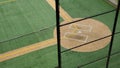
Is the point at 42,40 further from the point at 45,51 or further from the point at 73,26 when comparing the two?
the point at 73,26

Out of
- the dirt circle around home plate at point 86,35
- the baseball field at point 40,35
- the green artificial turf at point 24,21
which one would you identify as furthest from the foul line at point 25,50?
the dirt circle around home plate at point 86,35

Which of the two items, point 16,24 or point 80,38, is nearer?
point 80,38

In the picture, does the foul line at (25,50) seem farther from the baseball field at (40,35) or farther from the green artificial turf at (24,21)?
the green artificial turf at (24,21)

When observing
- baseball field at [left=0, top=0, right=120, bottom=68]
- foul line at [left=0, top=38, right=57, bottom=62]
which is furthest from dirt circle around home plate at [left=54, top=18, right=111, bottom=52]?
foul line at [left=0, top=38, right=57, bottom=62]

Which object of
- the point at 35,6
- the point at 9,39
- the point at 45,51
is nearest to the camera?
the point at 45,51

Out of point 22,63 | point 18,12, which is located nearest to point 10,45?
point 22,63

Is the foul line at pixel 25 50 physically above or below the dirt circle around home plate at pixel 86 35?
below

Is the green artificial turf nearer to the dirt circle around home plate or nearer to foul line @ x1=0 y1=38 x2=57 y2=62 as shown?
foul line @ x1=0 y1=38 x2=57 y2=62
